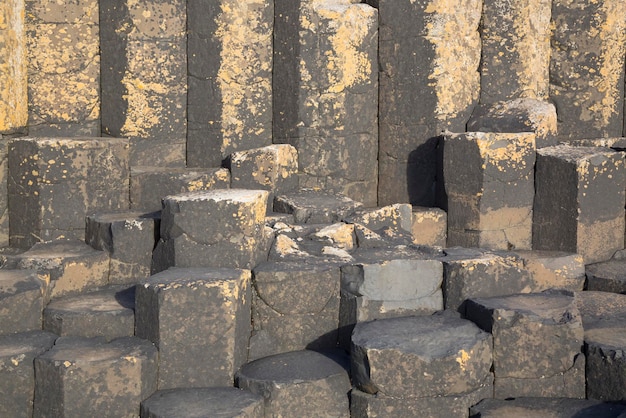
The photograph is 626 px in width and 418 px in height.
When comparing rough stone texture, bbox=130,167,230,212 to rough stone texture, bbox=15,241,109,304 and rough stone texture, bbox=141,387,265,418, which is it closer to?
rough stone texture, bbox=15,241,109,304

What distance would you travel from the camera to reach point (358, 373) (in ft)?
20.8

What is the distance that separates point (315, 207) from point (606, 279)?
2261 mm

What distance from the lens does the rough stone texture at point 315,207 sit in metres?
7.72

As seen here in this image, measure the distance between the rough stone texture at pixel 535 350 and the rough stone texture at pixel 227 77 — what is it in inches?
115

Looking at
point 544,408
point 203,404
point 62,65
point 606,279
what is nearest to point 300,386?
point 203,404

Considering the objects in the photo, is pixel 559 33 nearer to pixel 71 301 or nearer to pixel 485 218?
pixel 485 218

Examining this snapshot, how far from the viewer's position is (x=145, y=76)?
27.8 ft

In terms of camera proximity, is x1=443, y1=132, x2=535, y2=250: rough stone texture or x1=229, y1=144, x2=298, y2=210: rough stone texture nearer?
x1=443, y1=132, x2=535, y2=250: rough stone texture

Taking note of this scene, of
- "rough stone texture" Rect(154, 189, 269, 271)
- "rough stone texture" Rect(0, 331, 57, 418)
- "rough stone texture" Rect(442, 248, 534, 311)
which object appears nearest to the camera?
"rough stone texture" Rect(0, 331, 57, 418)

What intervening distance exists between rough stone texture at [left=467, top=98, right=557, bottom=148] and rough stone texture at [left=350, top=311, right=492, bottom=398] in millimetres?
2489

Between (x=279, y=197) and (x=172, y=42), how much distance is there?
5.36 feet

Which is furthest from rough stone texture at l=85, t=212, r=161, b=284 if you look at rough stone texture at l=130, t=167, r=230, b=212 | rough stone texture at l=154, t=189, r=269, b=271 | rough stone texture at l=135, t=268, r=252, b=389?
rough stone texture at l=135, t=268, r=252, b=389

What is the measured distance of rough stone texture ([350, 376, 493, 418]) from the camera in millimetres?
6246

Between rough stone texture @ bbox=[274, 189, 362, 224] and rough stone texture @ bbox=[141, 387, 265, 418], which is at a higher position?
rough stone texture @ bbox=[274, 189, 362, 224]
